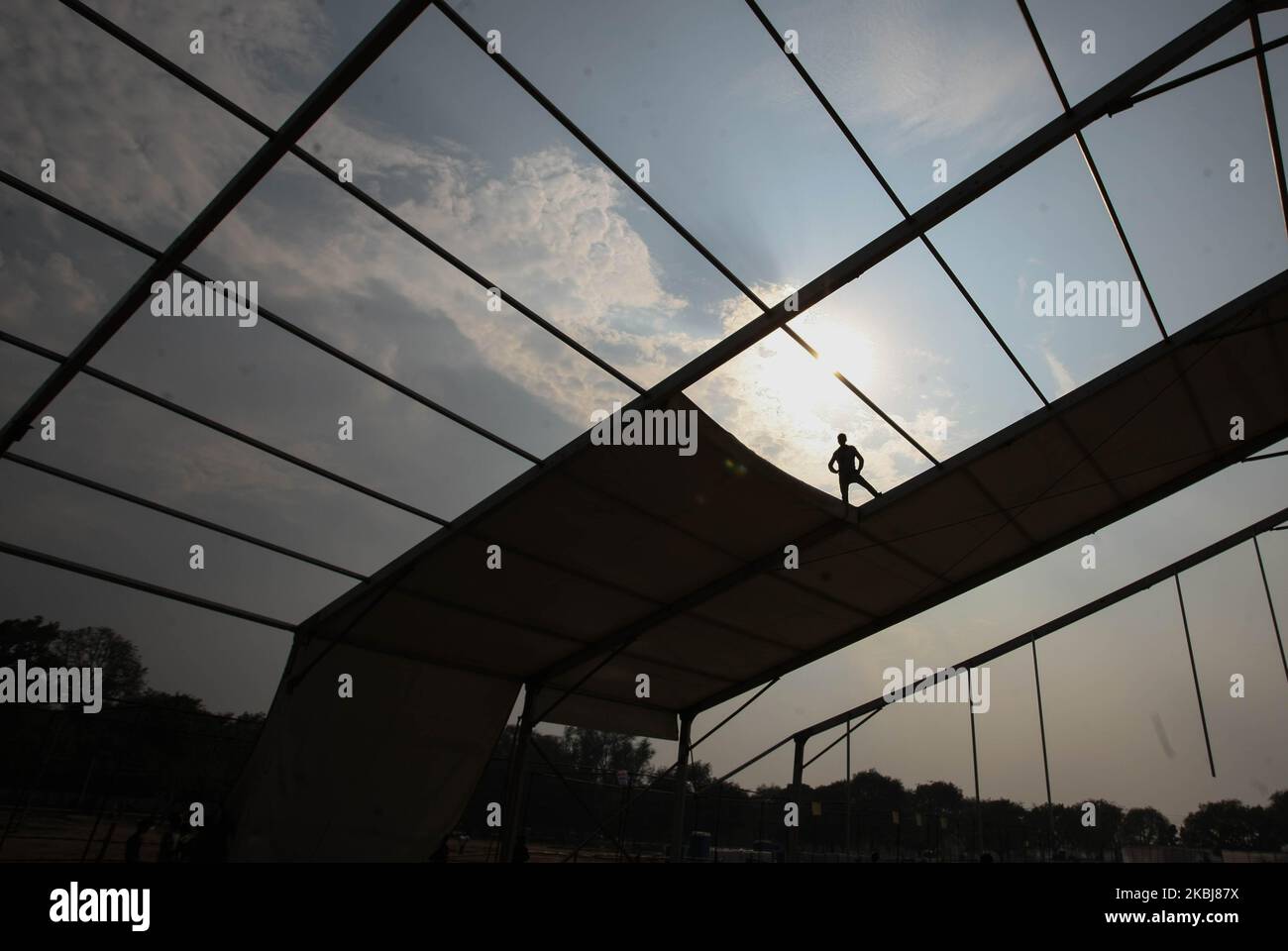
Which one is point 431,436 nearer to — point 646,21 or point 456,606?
point 456,606

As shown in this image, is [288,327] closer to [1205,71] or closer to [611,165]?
[611,165]

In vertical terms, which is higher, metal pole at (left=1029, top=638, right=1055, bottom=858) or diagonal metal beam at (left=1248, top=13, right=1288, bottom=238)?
diagonal metal beam at (left=1248, top=13, right=1288, bottom=238)

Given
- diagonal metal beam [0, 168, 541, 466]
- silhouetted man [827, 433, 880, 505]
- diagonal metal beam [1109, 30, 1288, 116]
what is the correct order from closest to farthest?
diagonal metal beam [0, 168, 541, 466] → diagonal metal beam [1109, 30, 1288, 116] → silhouetted man [827, 433, 880, 505]

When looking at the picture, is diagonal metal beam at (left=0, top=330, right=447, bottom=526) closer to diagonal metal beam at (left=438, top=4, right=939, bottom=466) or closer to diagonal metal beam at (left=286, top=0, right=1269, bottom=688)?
diagonal metal beam at (left=286, top=0, right=1269, bottom=688)

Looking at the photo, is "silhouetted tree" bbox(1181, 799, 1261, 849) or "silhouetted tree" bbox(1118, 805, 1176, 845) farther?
"silhouetted tree" bbox(1118, 805, 1176, 845)

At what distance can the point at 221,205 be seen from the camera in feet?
23.1

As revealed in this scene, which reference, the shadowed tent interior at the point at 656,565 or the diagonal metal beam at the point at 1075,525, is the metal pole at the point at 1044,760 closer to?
the diagonal metal beam at the point at 1075,525

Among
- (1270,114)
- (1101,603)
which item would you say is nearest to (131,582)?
(1270,114)

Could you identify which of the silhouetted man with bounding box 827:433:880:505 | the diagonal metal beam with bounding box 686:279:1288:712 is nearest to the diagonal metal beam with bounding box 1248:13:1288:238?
the diagonal metal beam with bounding box 686:279:1288:712

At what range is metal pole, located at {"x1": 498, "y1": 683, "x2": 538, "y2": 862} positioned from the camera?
14578 millimetres

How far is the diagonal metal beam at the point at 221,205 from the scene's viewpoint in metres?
6.23

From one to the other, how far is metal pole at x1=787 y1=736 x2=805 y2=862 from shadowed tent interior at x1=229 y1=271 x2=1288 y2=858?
4055 mm

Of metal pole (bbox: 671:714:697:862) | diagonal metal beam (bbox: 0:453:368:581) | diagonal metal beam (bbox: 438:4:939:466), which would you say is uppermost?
diagonal metal beam (bbox: 438:4:939:466)
